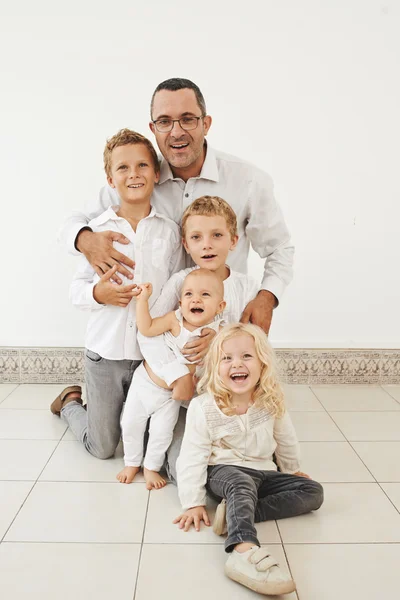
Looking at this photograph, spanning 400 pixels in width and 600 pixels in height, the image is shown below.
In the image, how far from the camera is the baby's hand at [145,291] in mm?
2240

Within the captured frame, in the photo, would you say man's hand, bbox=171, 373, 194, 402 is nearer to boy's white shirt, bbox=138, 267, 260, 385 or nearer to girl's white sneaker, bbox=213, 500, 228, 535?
boy's white shirt, bbox=138, 267, 260, 385

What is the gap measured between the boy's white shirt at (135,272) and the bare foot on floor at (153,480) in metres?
0.42

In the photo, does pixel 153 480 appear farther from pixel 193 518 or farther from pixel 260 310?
pixel 260 310

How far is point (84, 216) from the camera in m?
2.57

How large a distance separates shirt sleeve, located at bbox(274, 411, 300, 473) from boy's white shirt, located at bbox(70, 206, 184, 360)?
0.59 meters

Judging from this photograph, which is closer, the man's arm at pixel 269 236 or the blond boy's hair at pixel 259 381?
the blond boy's hair at pixel 259 381

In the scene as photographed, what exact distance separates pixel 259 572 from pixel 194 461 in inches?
19.3

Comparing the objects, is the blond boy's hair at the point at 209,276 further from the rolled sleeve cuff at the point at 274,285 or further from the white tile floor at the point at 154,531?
the white tile floor at the point at 154,531

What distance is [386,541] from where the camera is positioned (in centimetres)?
191

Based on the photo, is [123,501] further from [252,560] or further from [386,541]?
[386,541]

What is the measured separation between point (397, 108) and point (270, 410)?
2023 mm

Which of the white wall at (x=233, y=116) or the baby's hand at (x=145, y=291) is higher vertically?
the white wall at (x=233, y=116)

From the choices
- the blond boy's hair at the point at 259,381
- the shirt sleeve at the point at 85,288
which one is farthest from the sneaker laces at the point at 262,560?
the shirt sleeve at the point at 85,288

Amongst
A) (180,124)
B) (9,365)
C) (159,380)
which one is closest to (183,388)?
(159,380)
